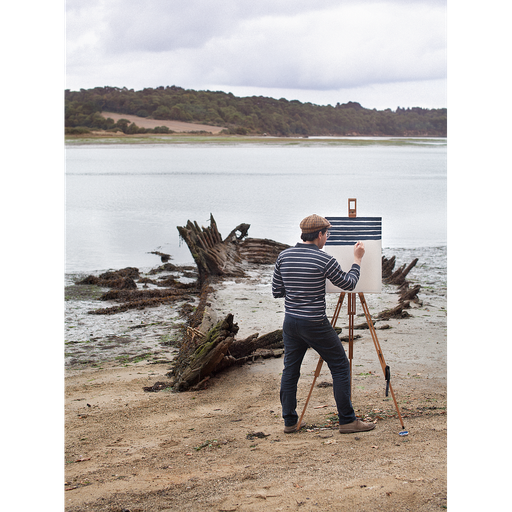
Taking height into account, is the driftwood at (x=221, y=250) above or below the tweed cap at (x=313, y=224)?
below

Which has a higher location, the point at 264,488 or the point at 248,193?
the point at 248,193

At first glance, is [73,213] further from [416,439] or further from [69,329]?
[416,439]

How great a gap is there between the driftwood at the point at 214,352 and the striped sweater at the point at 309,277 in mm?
2548

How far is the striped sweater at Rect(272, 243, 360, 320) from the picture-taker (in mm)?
4809

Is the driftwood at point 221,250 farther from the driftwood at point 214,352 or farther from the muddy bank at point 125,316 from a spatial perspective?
the driftwood at point 214,352

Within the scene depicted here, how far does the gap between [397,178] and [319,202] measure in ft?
87.6

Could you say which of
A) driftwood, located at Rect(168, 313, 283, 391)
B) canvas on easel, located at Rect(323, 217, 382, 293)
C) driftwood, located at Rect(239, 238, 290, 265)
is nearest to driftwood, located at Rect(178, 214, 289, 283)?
driftwood, located at Rect(239, 238, 290, 265)

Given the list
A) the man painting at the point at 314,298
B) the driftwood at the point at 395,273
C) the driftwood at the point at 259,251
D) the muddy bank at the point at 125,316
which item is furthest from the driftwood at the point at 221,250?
the man painting at the point at 314,298

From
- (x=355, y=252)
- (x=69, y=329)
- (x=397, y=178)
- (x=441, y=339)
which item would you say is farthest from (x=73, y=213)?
(x=397, y=178)

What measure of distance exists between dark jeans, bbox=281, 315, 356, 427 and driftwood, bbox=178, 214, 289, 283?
390 inches

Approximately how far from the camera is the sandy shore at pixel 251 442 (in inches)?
157

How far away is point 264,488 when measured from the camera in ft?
13.4

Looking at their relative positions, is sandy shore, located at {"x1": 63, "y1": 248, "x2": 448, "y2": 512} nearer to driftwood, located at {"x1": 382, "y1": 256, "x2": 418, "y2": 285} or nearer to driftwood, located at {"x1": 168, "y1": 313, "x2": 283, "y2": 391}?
driftwood, located at {"x1": 168, "y1": 313, "x2": 283, "y2": 391}

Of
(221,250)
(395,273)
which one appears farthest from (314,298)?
(221,250)
